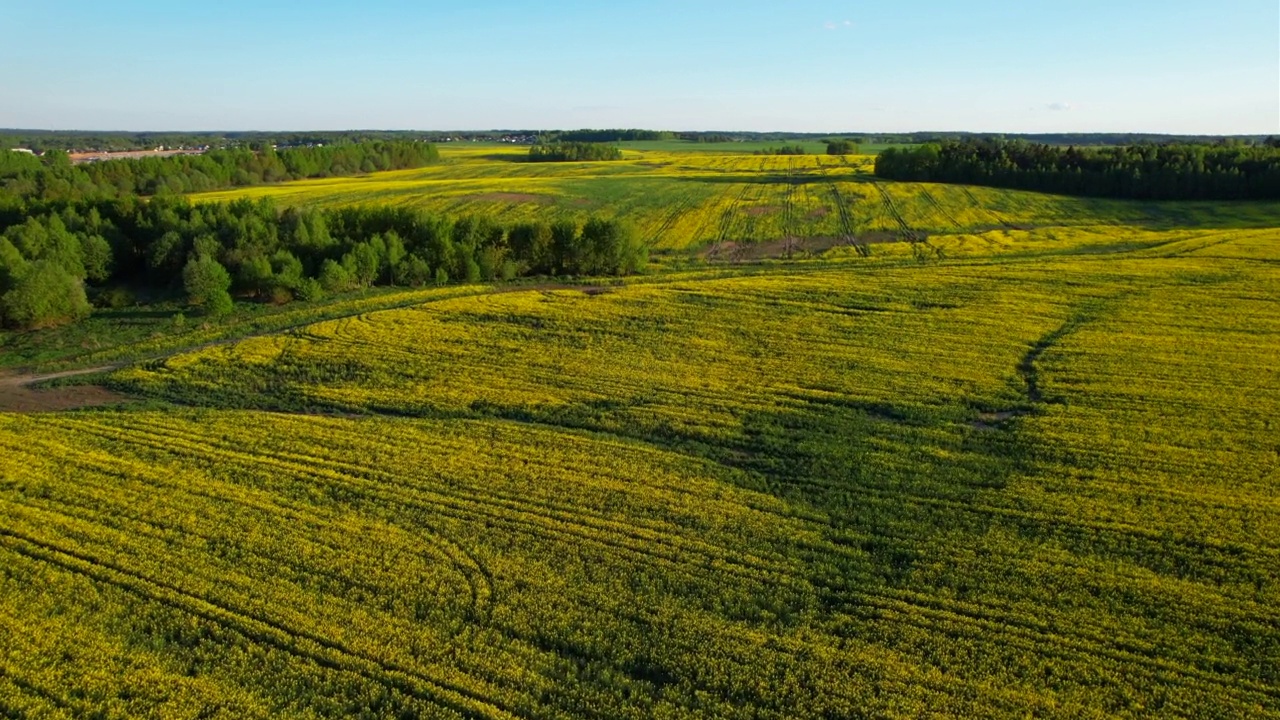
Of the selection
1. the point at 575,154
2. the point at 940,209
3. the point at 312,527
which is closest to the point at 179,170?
the point at 575,154

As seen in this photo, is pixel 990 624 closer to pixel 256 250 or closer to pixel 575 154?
pixel 256 250

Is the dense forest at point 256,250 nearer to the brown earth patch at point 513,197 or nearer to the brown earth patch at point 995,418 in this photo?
the brown earth patch at point 513,197

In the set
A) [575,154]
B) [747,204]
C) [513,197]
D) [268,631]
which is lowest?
[268,631]

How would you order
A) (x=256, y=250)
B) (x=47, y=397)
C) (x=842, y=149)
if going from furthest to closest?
1. (x=842, y=149)
2. (x=256, y=250)
3. (x=47, y=397)

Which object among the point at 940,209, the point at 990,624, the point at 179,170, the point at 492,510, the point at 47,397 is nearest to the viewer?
the point at 990,624

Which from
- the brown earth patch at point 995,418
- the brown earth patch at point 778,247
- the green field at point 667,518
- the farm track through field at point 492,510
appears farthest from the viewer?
the brown earth patch at point 778,247

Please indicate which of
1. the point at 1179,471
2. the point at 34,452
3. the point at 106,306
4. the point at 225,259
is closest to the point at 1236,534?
the point at 1179,471

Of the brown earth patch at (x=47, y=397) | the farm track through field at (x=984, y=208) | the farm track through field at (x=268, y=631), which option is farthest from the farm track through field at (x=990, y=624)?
the farm track through field at (x=984, y=208)

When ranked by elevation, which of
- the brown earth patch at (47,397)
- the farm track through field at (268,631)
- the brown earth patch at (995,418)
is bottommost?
the farm track through field at (268,631)

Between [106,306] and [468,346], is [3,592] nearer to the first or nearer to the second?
[468,346]
